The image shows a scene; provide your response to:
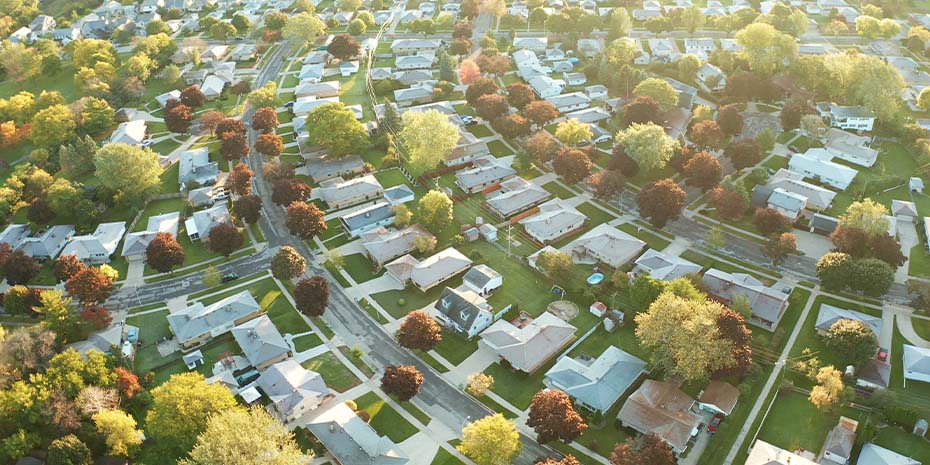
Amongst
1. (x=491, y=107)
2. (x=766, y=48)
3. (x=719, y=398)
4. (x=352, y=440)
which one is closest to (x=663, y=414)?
(x=719, y=398)

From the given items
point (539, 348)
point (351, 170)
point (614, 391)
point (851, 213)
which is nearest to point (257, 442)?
point (539, 348)

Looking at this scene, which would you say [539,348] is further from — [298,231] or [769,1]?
[769,1]

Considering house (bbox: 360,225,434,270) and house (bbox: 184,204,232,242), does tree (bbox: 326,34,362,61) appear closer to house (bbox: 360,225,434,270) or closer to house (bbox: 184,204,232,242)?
house (bbox: 184,204,232,242)

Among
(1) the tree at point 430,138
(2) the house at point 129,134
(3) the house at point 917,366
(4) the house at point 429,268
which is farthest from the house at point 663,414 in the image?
(2) the house at point 129,134

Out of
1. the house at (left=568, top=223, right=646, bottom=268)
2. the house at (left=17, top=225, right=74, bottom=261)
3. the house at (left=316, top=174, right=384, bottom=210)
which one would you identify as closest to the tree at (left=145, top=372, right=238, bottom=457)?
the house at (left=316, top=174, right=384, bottom=210)

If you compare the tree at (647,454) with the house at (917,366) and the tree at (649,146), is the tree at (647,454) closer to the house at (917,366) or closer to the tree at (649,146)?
the house at (917,366)

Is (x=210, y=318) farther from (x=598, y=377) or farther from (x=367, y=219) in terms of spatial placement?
(x=598, y=377)
